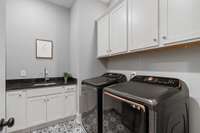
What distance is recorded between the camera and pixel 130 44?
66.3 inches

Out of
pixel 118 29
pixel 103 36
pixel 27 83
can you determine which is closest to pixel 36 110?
pixel 27 83

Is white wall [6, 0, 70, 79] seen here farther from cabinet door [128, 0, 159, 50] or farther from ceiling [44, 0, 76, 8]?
cabinet door [128, 0, 159, 50]

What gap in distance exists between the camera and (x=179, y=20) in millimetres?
1082

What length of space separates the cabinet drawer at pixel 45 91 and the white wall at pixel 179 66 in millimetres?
1562

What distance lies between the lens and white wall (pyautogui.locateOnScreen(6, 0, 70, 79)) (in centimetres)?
236

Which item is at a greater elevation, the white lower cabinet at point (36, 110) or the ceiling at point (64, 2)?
the ceiling at point (64, 2)

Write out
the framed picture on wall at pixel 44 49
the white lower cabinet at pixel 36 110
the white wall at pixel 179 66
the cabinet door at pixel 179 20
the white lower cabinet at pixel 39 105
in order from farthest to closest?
1. the framed picture on wall at pixel 44 49
2. the white lower cabinet at pixel 36 110
3. the white lower cabinet at pixel 39 105
4. the white wall at pixel 179 66
5. the cabinet door at pixel 179 20

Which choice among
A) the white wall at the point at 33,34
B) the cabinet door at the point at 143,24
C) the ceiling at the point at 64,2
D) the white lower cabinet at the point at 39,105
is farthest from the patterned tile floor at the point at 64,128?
the ceiling at the point at 64,2

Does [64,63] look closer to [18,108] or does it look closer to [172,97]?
[18,108]

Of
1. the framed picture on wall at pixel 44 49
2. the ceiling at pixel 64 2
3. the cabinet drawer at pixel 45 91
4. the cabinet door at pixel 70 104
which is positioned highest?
the ceiling at pixel 64 2

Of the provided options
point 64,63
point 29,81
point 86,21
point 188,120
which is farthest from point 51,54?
point 188,120

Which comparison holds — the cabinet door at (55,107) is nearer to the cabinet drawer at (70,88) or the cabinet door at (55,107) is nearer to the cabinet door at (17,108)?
the cabinet drawer at (70,88)

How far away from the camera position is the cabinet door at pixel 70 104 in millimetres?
2428

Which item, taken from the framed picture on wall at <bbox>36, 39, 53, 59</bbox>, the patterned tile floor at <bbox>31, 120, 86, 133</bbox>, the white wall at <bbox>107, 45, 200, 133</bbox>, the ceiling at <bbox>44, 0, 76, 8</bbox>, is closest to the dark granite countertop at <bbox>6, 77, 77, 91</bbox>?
the framed picture on wall at <bbox>36, 39, 53, 59</bbox>
